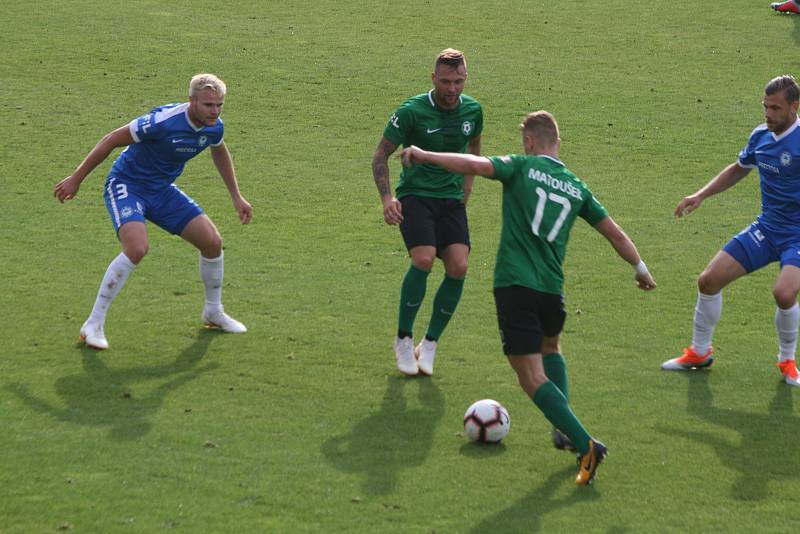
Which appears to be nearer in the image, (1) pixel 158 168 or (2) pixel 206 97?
(2) pixel 206 97

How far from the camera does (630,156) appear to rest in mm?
14883

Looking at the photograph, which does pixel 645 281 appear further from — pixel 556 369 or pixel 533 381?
pixel 533 381

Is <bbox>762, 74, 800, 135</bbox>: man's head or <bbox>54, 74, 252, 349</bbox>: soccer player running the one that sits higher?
<bbox>762, 74, 800, 135</bbox>: man's head

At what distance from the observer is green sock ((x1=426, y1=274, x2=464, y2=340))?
875 centimetres

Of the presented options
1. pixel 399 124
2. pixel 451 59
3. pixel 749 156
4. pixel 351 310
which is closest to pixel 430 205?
pixel 399 124

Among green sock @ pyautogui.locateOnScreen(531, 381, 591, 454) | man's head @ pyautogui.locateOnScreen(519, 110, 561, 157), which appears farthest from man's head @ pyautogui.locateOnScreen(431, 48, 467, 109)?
green sock @ pyautogui.locateOnScreen(531, 381, 591, 454)

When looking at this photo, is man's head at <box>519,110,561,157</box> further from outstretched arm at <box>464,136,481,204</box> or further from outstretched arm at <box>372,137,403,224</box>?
outstretched arm at <box>464,136,481,204</box>

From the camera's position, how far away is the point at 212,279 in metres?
9.53

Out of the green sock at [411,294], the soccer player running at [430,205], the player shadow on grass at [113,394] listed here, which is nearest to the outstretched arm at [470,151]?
the soccer player running at [430,205]

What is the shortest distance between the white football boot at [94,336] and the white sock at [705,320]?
4.53 m

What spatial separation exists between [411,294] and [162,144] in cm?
231

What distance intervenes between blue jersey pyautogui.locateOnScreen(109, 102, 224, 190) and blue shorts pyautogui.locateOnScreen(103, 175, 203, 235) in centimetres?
6

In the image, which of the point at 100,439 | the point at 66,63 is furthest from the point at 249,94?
the point at 100,439

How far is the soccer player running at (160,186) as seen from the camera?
9016mm
